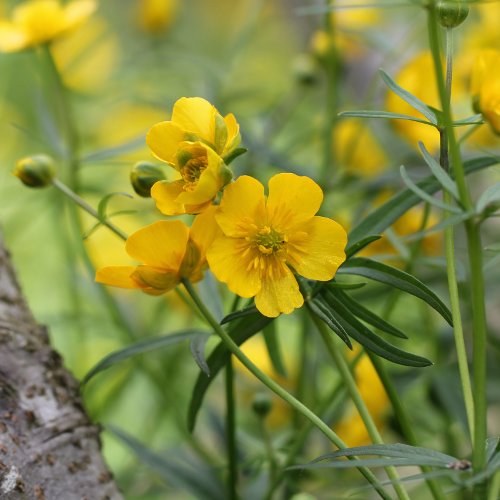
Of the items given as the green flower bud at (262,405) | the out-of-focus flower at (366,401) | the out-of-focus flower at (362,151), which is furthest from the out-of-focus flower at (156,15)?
the green flower bud at (262,405)

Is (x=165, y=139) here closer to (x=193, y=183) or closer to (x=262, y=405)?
(x=193, y=183)

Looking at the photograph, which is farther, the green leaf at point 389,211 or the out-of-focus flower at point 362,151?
the out-of-focus flower at point 362,151

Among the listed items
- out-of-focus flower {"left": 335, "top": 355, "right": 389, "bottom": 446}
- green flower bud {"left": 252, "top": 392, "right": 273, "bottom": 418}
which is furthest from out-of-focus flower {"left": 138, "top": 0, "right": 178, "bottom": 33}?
green flower bud {"left": 252, "top": 392, "right": 273, "bottom": 418}

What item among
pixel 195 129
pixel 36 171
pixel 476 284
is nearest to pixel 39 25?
pixel 36 171

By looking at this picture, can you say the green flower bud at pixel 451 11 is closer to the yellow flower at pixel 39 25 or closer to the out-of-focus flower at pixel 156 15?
the yellow flower at pixel 39 25

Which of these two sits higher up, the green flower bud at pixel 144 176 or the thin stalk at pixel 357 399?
the green flower bud at pixel 144 176

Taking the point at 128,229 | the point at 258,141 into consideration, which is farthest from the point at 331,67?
the point at 128,229

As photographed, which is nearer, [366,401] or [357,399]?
[357,399]

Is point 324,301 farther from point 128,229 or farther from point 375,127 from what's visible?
point 128,229

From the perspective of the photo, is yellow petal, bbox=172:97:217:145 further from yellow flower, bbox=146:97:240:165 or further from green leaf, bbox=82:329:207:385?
green leaf, bbox=82:329:207:385
